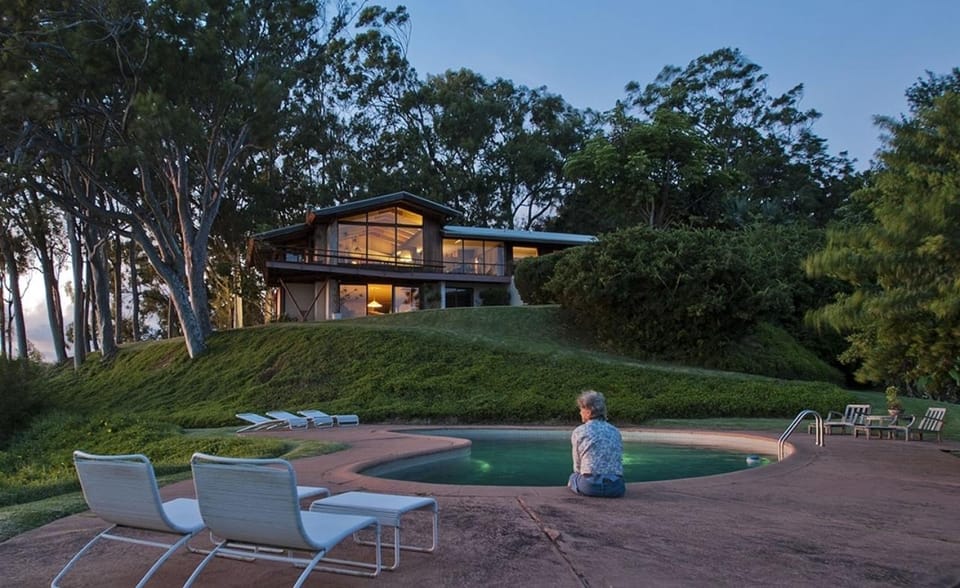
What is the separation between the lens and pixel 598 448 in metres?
6.90

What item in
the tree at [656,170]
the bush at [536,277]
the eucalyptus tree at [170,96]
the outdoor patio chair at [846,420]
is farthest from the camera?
the tree at [656,170]

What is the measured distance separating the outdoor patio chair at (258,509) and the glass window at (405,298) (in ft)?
109

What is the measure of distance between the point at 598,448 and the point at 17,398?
1860 centimetres

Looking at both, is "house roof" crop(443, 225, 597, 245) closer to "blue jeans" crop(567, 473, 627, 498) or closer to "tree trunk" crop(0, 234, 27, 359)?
"tree trunk" crop(0, 234, 27, 359)

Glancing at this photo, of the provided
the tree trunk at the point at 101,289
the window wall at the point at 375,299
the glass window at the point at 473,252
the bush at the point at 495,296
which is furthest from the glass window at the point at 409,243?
the tree trunk at the point at 101,289

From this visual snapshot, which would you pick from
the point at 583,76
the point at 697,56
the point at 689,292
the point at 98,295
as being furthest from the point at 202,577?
the point at 697,56

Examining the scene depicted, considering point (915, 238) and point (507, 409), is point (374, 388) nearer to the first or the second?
point (507, 409)

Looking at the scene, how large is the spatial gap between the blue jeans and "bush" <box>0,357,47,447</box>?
692 inches

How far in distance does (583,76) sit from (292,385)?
31835 millimetres

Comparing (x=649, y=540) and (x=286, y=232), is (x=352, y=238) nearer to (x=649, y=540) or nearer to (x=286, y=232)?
(x=286, y=232)

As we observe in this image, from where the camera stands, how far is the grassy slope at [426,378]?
1772 cm

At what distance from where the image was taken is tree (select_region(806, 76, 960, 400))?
6.24m

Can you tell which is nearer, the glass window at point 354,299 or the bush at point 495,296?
the glass window at point 354,299

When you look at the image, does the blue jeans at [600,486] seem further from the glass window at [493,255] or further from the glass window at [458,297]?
the glass window at [493,255]
